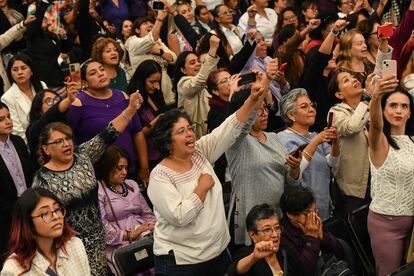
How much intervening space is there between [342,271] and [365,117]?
100 cm

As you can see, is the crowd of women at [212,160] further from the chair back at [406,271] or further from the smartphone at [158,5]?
the chair back at [406,271]

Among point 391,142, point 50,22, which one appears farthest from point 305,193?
point 50,22

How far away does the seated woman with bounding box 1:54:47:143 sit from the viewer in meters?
6.02

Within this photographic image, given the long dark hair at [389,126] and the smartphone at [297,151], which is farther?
the smartphone at [297,151]

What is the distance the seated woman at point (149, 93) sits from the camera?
18.6 ft

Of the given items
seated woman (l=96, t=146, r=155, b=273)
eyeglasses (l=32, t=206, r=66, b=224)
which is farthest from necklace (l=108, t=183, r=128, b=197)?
eyeglasses (l=32, t=206, r=66, b=224)

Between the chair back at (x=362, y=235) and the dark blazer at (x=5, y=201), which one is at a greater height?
the dark blazer at (x=5, y=201)

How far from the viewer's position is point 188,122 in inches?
159

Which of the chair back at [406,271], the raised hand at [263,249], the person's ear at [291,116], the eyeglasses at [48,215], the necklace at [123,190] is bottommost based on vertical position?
the chair back at [406,271]

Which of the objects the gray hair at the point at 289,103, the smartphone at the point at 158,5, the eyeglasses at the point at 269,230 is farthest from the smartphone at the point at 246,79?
the smartphone at the point at 158,5

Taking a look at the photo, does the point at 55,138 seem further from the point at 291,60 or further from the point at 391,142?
the point at 291,60

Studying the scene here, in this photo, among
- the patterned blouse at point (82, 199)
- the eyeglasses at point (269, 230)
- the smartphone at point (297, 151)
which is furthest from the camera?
the smartphone at point (297, 151)

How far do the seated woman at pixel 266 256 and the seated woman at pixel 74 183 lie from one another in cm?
78

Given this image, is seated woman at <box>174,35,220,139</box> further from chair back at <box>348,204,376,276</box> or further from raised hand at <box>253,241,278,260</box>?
raised hand at <box>253,241,278,260</box>
